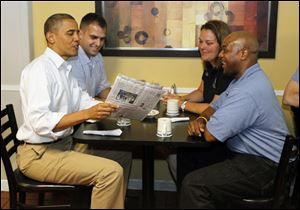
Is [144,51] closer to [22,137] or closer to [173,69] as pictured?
[173,69]

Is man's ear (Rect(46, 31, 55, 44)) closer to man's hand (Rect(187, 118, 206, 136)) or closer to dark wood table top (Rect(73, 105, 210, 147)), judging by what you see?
dark wood table top (Rect(73, 105, 210, 147))

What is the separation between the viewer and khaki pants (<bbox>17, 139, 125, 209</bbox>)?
6.45 ft

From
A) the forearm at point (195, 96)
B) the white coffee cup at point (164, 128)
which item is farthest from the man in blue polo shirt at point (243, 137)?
the forearm at point (195, 96)

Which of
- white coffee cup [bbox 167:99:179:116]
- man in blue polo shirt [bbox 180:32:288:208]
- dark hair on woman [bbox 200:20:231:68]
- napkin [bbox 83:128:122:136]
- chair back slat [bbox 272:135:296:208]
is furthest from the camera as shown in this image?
dark hair on woman [bbox 200:20:231:68]

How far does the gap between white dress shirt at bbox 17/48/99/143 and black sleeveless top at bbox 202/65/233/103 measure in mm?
897

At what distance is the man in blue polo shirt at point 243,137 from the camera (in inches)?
73.6

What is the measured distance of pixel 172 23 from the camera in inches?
116

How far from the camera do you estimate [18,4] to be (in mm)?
2902

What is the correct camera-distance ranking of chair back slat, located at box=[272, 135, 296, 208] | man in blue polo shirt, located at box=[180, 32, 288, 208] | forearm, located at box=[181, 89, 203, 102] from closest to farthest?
1. chair back slat, located at box=[272, 135, 296, 208]
2. man in blue polo shirt, located at box=[180, 32, 288, 208]
3. forearm, located at box=[181, 89, 203, 102]

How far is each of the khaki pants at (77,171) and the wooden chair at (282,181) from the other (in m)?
0.61

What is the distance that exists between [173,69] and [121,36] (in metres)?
0.45

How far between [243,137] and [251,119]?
127 mm

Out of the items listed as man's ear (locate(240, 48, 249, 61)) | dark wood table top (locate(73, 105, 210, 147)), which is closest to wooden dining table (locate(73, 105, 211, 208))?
dark wood table top (locate(73, 105, 210, 147))

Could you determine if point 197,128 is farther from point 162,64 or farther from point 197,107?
point 162,64
